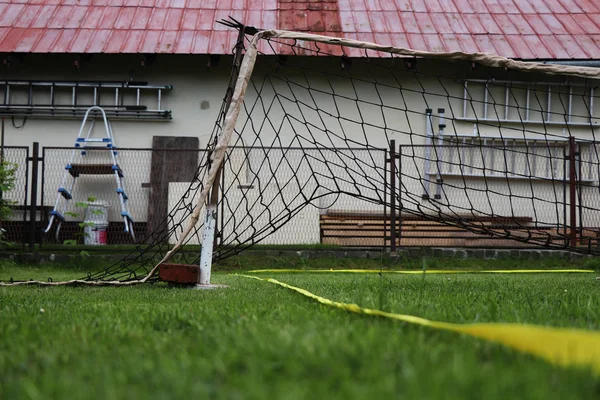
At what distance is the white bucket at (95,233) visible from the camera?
1148 cm

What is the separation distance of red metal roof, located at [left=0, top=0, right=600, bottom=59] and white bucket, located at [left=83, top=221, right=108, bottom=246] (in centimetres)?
331

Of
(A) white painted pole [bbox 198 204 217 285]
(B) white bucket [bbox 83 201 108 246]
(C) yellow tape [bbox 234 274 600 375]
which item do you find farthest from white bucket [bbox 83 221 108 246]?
(C) yellow tape [bbox 234 274 600 375]

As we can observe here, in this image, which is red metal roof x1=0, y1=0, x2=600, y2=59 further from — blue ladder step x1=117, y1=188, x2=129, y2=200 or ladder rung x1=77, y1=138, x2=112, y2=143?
blue ladder step x1=117, y1=188, x2=129, y2=200

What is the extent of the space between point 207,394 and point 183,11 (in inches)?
532

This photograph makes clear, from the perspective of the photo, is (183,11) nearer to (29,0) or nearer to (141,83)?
(141,83)

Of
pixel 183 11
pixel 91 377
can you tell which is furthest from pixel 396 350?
pixel 183 11

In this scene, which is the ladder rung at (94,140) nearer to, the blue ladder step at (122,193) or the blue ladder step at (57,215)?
the blue ladder step at (122,193)

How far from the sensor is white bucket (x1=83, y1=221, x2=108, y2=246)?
37.7 feet

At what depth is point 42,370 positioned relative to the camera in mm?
1461

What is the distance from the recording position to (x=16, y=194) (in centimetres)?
1129

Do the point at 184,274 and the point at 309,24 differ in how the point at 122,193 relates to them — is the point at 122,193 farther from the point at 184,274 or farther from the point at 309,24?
the point at 184,274

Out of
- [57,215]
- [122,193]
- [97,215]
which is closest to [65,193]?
[57,215]

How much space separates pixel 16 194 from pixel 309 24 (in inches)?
250

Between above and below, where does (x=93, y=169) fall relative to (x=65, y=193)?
above
